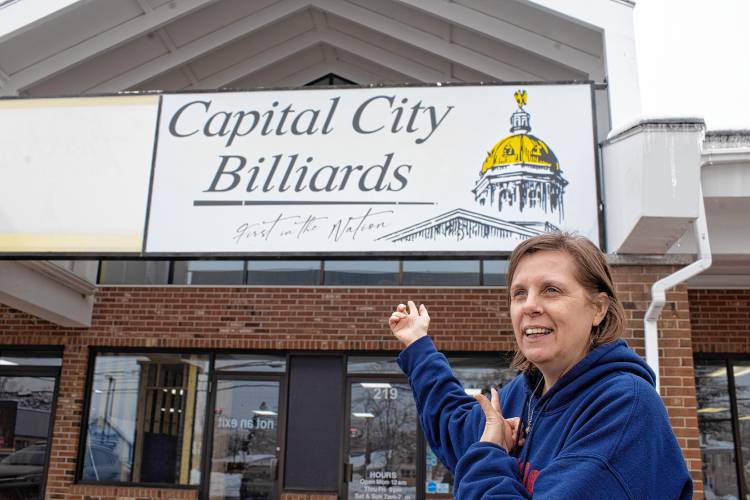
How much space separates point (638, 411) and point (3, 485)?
364 inches

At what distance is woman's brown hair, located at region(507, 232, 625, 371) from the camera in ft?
5.16

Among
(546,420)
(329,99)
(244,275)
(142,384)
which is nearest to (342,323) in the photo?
(244,275)

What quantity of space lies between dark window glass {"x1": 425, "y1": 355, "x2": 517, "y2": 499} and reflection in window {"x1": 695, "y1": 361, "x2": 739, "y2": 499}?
7.26ft

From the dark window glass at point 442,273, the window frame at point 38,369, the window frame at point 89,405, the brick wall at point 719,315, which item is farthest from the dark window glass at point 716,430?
the window frame at point 38,369

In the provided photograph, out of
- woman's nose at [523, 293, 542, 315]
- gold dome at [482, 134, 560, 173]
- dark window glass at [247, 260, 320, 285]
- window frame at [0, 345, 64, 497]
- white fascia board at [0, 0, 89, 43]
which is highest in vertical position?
white fascia board at [0, 0, 89, 43]

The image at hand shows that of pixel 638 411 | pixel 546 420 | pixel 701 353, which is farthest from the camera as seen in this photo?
pixel 701 353

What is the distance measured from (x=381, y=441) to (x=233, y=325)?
7.35 ft

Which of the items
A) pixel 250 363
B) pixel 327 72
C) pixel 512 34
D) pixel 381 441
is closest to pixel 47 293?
pixel 250 363

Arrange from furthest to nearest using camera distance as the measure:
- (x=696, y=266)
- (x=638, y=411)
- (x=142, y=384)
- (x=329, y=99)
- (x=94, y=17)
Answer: (x=142, y=384) → (x=94, y=17) → (x=329, y=99) → (x=696, y=266) → (x=638, y=411)

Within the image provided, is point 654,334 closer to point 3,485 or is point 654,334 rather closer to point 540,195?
point 540,195

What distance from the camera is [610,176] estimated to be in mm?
5094

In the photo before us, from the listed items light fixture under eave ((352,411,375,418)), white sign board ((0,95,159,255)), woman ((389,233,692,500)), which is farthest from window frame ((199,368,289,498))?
woman ((389,233,692,500))

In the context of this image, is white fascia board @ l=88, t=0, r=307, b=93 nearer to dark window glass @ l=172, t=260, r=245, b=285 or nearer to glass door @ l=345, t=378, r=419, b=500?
dark window glass @ l=172, t=260, r=245, b=285

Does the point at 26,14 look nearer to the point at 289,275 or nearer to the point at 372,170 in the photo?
the point at 372,170
